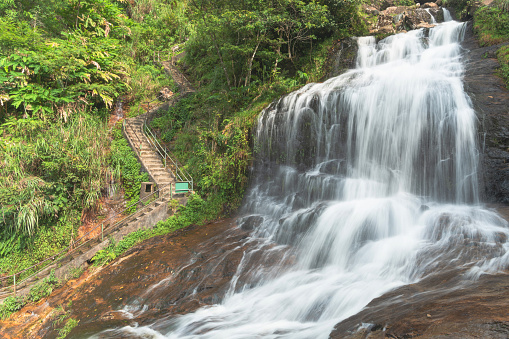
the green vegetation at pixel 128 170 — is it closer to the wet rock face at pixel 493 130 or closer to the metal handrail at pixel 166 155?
the metal handrail at pixel 166 155

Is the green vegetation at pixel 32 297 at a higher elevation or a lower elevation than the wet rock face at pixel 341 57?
lower

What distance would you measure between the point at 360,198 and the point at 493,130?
172 inches

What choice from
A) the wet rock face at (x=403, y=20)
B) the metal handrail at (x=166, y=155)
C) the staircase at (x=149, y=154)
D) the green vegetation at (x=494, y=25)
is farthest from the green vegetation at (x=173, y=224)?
the wet rock face at (x=403, y=20)

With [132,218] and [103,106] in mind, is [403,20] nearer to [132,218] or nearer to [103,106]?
[103,106]

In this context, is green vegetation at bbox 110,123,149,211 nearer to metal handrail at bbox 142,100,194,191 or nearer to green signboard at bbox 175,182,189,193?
metal handrail at bbox 142,100,194,191

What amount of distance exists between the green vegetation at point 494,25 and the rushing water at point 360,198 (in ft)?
3.23

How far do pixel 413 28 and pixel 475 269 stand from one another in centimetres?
1710

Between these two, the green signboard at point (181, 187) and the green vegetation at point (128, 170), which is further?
the green vegetation at point (128, 170)

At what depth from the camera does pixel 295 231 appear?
968cm

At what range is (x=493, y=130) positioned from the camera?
883cm

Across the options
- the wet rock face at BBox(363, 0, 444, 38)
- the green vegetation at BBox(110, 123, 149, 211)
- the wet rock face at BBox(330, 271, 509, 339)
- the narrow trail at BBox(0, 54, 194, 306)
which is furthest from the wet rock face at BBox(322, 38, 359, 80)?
the wet rock face at BBox(330, 271, 509, 339)

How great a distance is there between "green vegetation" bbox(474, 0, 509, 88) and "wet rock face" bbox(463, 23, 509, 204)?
2.80 metres

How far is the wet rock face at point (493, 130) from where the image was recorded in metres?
8.41

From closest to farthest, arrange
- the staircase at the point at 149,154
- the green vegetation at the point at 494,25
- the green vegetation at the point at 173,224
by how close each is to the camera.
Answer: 1. the green vegetation at the point at 173,224
2. the green vegetation at the point at 494,25
3. the staircase at the point at 149,154
